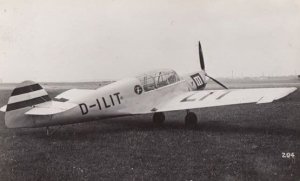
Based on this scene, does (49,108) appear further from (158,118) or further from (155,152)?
(158,118)

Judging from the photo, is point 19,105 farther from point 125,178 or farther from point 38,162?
point 125,178

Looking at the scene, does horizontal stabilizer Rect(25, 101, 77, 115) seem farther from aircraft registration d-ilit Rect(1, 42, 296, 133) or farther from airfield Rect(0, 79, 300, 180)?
airfield Rect(0, 79, 300, 180)

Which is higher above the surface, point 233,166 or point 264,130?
point 233,166

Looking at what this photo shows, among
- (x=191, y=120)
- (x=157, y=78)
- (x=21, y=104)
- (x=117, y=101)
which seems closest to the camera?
(x=21, y=104)

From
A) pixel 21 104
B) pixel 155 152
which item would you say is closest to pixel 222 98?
pixel 155 152

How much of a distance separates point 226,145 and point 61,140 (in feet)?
13.8

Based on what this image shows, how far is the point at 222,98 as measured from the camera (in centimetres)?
1124

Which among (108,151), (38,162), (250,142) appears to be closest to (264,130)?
(250,142)

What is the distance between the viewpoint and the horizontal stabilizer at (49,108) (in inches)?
369

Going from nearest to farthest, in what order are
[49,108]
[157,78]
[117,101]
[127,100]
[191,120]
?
[49,108], [117,101], [127,100], [191,120], [157,78]

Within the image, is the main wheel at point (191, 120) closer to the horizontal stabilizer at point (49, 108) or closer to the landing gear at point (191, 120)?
the landing gear at point (191, 120)

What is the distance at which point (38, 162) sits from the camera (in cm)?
725

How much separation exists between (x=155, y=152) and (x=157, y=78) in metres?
5.13

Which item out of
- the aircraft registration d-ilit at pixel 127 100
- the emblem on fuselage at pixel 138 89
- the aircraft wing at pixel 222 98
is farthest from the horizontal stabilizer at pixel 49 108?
the aircraft wing at pixel 222 98
